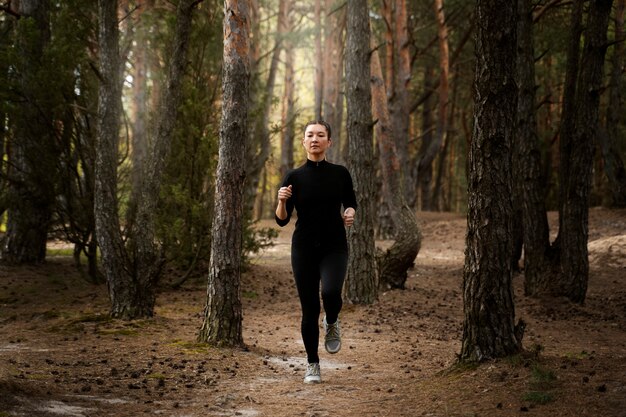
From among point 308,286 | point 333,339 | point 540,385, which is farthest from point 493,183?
point 333,339

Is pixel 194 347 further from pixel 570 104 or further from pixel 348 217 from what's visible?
pixel 570 104

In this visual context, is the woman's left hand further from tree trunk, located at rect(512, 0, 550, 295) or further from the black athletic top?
tree trunk, located at rect(512, 0, 550, 295)

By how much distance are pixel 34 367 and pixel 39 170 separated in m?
5.07

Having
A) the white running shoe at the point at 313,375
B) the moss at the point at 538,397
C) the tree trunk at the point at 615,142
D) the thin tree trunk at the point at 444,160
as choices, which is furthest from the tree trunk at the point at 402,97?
the moss at the point at 538,397

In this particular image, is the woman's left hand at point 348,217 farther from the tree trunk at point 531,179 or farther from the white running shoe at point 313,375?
the tree trunk at point 531,179

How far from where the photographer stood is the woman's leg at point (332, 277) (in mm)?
5599

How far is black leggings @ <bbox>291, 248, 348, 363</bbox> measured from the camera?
562 centimetres

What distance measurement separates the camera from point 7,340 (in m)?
8.00

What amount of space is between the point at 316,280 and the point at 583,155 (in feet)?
23.6

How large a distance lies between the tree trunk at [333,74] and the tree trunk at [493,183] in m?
19.8

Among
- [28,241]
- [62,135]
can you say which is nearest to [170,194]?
[62,135]

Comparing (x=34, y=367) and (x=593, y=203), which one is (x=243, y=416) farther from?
(x=593, y=203)

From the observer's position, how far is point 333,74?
2738cm

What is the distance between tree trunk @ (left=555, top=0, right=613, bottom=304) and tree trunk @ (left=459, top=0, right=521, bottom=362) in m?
6.13
